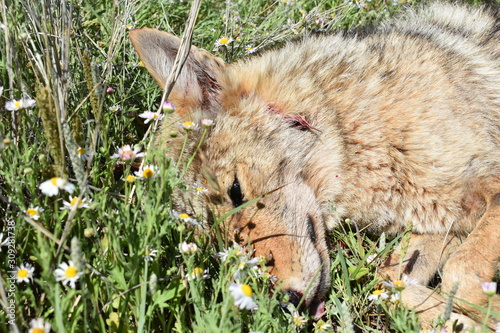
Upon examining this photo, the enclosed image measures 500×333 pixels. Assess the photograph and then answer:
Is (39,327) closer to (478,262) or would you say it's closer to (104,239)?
(104,239)

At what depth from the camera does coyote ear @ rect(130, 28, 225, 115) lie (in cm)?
271

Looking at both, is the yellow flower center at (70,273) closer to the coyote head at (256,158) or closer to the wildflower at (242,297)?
the wildflower at (242,297)

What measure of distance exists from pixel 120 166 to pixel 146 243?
1.55 meters

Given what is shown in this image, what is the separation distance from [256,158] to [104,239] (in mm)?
1007

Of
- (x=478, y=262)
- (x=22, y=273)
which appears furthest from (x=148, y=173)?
(x=478, y=262)

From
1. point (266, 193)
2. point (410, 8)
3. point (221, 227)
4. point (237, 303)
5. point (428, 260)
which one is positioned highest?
point (410, 8)

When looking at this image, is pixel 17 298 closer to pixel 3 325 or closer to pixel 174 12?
pixel 3 325

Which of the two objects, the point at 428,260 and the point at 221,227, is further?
the point at 428,260

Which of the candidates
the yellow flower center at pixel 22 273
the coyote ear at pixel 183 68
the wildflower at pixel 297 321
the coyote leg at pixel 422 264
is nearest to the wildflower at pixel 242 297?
the wildflower at pixel 297 321

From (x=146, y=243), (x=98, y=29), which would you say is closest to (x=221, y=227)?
(x=146, y=243)

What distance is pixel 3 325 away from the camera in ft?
5.70

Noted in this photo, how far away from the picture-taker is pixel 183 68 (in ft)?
9.22

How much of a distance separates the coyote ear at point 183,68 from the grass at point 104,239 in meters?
0.20

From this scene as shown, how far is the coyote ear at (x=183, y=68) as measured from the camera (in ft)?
8.87
